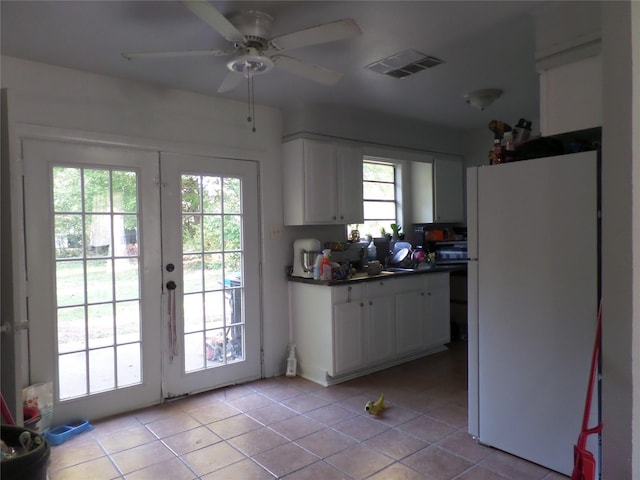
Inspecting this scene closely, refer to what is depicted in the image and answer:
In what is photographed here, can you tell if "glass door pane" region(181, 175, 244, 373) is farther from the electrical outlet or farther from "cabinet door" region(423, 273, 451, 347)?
"cabinet door" region(423, 273, 451, 347)

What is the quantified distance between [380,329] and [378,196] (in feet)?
5.36

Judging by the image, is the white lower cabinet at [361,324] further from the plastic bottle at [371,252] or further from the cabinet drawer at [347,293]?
the plastic bottle at [371,252]

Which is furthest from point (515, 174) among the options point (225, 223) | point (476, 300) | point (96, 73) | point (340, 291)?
point (96, 73)

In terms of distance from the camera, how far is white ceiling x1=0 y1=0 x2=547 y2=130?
7.24 ft

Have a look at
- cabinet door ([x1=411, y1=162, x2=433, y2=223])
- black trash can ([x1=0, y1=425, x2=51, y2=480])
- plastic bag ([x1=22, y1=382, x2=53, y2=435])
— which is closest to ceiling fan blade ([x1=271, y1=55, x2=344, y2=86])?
black trash can ([x1=0, y1=425, x2=51, y2=480])

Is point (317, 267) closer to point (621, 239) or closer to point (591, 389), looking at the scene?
point (591, 389)

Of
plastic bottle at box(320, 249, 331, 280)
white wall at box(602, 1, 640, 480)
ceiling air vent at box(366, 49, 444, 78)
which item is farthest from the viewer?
plastic bottle at box(320, 249, 331, 280)

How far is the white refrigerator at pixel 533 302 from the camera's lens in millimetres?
2184

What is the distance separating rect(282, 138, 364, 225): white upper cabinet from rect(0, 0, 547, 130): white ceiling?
428 millimetres

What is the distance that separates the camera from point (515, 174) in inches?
95.6

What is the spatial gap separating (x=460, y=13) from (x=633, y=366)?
5.85 feet

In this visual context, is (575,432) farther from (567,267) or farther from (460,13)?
(460,13)

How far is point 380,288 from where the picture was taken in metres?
3.97

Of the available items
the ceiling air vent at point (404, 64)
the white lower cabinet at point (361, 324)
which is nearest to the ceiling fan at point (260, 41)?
the ceiling air vent at point (404, 64)
